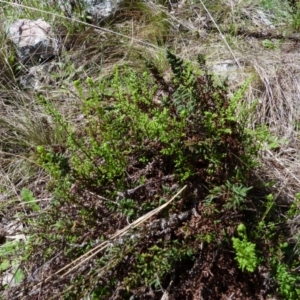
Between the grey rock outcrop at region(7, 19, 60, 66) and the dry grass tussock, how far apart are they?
0.20 feet

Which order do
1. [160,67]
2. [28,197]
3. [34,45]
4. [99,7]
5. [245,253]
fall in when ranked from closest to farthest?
[245,253] < [28,197] < [160,67] < [34,45] < [99,7]

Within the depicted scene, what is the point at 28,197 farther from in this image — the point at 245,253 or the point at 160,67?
the point at 245,253

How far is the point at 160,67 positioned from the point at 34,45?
85 cm

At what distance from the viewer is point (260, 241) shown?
189 cm

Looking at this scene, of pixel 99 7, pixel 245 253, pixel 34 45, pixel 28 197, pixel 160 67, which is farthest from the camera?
pixel 99 7

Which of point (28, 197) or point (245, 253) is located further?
point (28, 197)

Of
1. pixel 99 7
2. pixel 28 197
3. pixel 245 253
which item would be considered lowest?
pixel 28 197

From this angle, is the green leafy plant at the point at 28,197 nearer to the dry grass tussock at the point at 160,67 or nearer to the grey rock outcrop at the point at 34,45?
the dry grass tussock at the point at 160,67

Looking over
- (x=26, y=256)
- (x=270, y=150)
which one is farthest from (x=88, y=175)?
(x=270, y=150)

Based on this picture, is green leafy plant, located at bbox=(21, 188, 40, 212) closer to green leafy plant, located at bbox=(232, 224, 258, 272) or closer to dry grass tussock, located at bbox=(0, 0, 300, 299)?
dry grass tussock, located at bbox=(0, 0, 300, 299)

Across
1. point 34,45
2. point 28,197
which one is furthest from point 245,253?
point 34,45

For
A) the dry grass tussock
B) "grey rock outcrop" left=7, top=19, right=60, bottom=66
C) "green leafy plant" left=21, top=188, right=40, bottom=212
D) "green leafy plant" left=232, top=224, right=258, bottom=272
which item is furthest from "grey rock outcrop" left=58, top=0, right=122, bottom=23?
"green leafy plant" left=232, top=224, right=258, bottom=272

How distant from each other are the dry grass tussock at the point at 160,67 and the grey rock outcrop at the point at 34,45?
0.06 m

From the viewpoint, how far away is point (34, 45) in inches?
121
